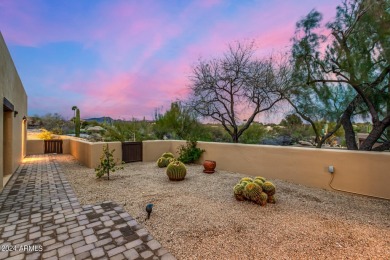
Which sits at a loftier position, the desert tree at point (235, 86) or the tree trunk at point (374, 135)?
the desert tree at point (235, 86)

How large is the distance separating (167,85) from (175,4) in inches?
227

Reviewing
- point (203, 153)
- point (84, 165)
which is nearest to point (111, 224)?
point (203, 153)

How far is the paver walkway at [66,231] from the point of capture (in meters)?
2.36

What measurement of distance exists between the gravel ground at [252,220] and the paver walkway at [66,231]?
0.83ft

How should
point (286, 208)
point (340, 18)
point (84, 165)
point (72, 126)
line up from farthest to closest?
1. point (72, 126)
2. point (84, 165)
3. point (340, 18)
4. point (286, 208)

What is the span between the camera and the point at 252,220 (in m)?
3.29

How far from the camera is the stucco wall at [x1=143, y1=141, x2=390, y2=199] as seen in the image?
14.4 feet

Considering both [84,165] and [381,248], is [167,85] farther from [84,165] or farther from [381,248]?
[381,248]

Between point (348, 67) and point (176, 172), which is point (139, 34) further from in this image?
point (348, 67)

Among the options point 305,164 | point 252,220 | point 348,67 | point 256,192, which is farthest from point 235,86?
point 252,220

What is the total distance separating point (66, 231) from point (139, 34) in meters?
9.63

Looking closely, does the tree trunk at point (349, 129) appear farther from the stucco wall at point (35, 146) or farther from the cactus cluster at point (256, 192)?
the stucco wall at point (35, 146)

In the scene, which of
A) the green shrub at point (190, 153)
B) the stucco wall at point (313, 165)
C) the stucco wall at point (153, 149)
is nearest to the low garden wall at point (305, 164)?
the stucco wall at point (313, 165)

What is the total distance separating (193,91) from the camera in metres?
8.84
